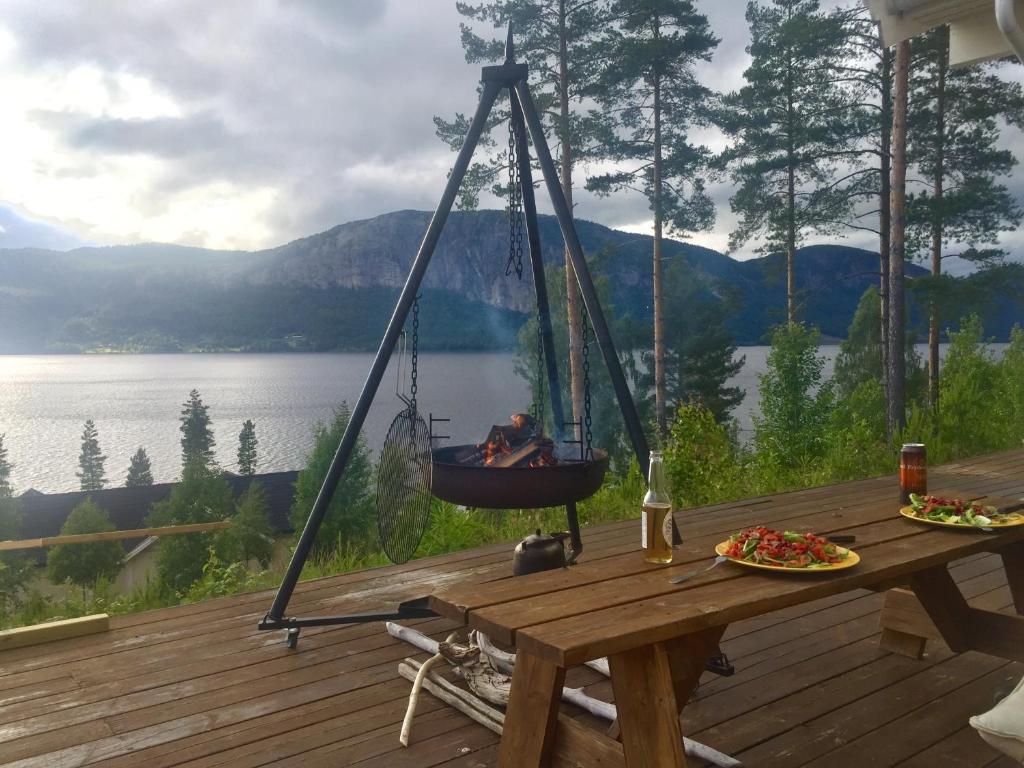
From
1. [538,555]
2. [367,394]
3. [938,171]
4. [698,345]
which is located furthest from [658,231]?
[538,555]

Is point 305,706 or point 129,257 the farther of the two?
point 129,257

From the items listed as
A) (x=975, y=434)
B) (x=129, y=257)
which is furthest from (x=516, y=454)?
(x=129, y=257)

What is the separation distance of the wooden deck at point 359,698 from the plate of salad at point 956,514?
0.52 m

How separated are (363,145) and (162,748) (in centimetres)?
6405

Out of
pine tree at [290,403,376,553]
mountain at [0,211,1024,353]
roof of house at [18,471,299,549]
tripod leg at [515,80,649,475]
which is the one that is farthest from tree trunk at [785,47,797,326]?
roof of house at [18,471,299,549]

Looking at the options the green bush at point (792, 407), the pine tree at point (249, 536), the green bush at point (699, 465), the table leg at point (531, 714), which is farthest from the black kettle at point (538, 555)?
the pine tree at point (249, 536)

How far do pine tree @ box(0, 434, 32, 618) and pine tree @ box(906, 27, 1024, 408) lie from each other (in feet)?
60.0

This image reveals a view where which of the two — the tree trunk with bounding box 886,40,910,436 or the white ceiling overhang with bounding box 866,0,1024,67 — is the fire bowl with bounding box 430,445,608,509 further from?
the tree trunk with bounding box 886,40,910,436

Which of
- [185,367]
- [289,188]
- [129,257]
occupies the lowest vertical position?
[185,367]

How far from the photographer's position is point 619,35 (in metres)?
13.4

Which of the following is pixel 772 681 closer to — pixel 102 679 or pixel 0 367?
pixel 102 679

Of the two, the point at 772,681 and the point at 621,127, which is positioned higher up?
the point at 621,127

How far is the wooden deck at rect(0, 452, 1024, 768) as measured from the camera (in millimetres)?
1873

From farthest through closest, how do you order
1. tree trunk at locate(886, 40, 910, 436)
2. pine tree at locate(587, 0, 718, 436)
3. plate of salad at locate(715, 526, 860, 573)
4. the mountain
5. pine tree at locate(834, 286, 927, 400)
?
1. pine tree at locate(834, 286, 927, 400)
2. the mountain
3. pine tree at locate(587, 0, 718, 436)
4. tree trunk at locate(886, 40, 910, 436)
5. plate of salad at locate(715, 526, 860, 573)
